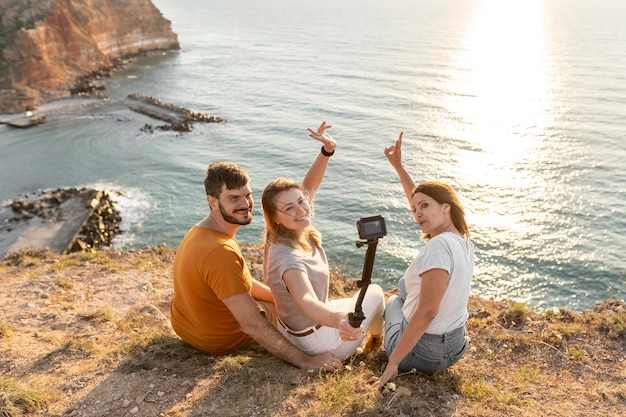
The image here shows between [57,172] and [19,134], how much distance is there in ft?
38.2

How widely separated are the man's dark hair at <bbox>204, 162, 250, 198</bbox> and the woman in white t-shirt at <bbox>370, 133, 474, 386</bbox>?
200 cm

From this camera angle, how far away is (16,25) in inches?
2114

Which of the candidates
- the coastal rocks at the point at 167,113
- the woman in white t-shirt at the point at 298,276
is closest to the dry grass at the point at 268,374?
the woman in white t-shirt at the point at 298,276

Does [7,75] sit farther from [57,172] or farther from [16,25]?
[57,172]

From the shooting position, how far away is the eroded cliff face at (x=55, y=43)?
50.2 metres

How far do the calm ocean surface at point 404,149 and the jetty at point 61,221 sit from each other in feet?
4.21

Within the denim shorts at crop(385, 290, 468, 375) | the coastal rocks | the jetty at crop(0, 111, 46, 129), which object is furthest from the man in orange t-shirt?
the jetty at crop(0, 111, 46, 129)

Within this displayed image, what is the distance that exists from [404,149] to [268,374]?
3550 centimetres

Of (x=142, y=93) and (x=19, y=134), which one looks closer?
(x=19, y=134)

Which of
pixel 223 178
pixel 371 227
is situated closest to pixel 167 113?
pixel 223 178

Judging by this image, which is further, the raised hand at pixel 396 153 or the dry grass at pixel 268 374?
the raised hand at pixel 396 153

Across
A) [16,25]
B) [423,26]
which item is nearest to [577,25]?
[423,26]

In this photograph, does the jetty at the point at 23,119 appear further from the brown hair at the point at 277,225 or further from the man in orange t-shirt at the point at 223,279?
the brown hair at the point at 277,225

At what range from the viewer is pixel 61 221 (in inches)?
1040
